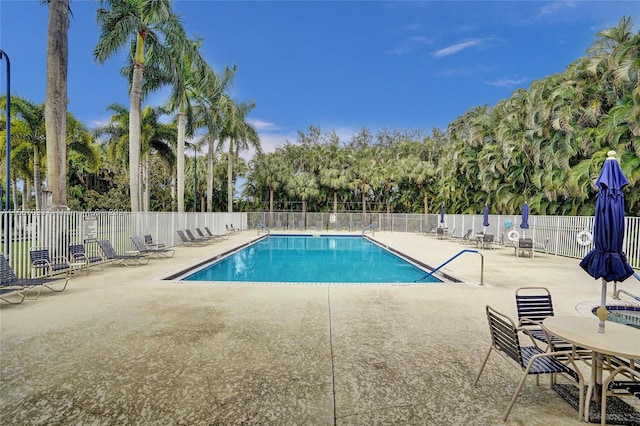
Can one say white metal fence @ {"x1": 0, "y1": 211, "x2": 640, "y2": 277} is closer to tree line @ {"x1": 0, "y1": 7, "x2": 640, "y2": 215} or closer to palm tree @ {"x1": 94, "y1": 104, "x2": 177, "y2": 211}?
tree line @ {"x1": 0, "y1": 7, "x2": 640, "y2": 215}

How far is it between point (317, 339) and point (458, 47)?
139ft

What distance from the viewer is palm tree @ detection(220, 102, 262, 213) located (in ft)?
83.7

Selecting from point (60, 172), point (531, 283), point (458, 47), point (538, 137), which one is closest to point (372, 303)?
point (531, 283)

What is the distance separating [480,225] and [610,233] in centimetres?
1956

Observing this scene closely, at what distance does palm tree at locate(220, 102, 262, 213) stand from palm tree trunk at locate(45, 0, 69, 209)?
50.6ft

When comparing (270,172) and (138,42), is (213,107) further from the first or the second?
(138,42)

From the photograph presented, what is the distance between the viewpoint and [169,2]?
13820 millimetres

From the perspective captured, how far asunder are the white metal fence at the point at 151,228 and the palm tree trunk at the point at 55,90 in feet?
3.59

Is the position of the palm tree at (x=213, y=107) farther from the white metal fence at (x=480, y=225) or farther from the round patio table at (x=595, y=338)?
the round patio table at (x=595, y=338)

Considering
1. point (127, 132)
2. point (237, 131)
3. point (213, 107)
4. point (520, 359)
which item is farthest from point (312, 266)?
point (127, 132)

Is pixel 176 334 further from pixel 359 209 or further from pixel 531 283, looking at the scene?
pixel 359 209

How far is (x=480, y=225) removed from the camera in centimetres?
2147

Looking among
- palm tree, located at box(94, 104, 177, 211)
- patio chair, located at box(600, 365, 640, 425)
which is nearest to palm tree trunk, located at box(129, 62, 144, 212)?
Answer: palm tree, located at box(94, 104, 177, 211)

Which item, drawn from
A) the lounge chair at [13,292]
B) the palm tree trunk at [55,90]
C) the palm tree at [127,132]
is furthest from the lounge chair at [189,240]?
the lounge chair at [13,292]
